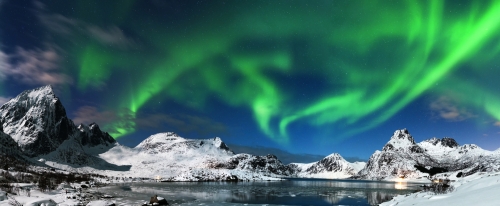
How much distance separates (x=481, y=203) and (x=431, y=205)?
19.6 feet

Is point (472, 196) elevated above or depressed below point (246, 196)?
above

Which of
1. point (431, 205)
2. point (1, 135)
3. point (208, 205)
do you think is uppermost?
point (1, 135)

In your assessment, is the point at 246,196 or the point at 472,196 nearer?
the point at 472,196

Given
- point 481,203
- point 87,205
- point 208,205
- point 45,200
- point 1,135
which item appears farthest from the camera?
point 1,135

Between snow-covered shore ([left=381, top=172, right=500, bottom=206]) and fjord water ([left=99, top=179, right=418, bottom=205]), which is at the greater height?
snow-covered shore ([left=381, top=172, right=500, bottom=206])

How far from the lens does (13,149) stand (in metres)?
187

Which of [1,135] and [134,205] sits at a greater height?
[1,135]

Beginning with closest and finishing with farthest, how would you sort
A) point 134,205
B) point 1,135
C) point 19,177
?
point 134,205 < point 19,177 < point 1,135

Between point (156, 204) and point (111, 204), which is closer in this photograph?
point (111, 204)

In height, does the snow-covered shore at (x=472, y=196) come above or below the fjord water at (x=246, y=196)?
above

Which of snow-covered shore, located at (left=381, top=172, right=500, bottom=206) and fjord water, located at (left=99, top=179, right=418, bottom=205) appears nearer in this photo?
snow-covered shore, located at (left=381, top=172, right=500, bottom=206)

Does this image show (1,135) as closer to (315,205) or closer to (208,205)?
(208,205)

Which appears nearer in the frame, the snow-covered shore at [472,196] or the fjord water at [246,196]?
the snow-covered shore at [472,196]

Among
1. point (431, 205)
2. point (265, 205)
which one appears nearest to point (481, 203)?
point (431, 205)
